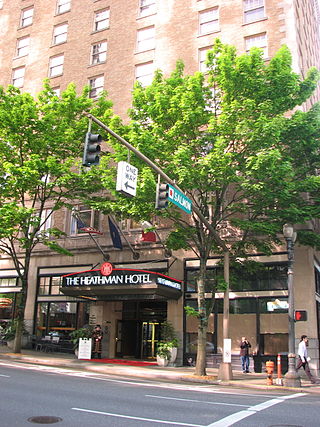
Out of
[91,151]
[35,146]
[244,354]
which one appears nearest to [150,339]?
[244,354]

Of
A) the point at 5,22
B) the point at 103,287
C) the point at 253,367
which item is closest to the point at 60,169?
the point at 103,287

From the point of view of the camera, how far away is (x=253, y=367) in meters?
21.8

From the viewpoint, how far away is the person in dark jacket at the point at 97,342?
24.8 m

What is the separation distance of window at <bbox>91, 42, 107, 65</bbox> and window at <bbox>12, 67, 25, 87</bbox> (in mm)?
7136

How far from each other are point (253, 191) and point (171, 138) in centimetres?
419

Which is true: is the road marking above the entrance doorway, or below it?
below

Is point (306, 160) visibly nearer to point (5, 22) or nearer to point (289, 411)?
point (289, 411)

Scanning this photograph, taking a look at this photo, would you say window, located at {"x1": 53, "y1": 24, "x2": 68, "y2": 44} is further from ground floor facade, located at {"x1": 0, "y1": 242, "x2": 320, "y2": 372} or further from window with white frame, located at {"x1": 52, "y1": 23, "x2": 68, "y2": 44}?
ground floor facade, located at {"x1": 0, "y1": 242, "x2": 320, "y2": 372}

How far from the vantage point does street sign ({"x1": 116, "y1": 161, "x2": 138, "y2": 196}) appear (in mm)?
11891

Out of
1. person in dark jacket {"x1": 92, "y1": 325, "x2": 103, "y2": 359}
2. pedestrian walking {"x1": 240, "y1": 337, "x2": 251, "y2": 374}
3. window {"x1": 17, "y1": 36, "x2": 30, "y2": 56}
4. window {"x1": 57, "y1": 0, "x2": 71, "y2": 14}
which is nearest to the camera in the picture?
pedestrian walking {"x1": 240, "y1": 337, "x2": 251, "y2": 374}

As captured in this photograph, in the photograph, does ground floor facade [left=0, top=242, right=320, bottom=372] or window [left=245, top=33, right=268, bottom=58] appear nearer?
ground floor facade [left=0, top=242, right=320, bottom=372]

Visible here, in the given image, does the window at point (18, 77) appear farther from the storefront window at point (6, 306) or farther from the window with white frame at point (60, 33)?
the storefront window at point (6, 306)

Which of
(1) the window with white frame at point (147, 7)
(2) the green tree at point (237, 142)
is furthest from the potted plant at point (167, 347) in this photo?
(1) the window with white frame at point (147, 7)

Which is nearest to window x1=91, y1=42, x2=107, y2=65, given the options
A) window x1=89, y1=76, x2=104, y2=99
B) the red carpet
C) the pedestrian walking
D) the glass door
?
window x1=89, y1=76, x2=104, y2=99
